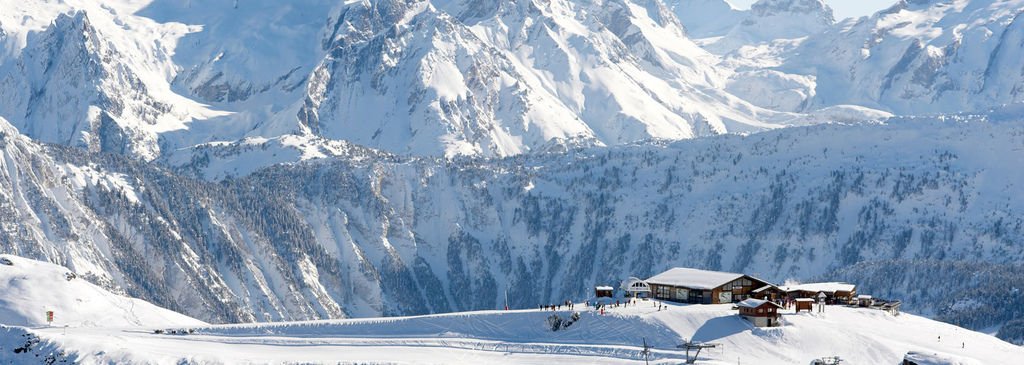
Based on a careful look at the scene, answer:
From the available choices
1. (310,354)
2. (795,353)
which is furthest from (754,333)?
(310,354)

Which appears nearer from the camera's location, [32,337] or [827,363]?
[827,363]

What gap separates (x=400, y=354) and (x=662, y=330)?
32.6 meters

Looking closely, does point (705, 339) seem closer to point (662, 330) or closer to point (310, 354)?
point (662, 330)

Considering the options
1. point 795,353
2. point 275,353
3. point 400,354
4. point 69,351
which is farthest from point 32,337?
point 795,353

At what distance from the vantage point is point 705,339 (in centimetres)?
19588

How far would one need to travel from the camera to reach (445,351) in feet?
636

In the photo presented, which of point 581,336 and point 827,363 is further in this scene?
point 581,336

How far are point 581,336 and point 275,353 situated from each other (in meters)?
37.4

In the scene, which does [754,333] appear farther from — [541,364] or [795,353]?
[541,364]

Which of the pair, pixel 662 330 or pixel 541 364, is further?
pixel 662 330

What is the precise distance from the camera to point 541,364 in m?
185

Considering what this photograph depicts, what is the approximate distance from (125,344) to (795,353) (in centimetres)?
8042

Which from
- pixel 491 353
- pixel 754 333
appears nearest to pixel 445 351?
pixel 491 353

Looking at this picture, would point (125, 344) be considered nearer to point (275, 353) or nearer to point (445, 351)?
point (275, 353)
